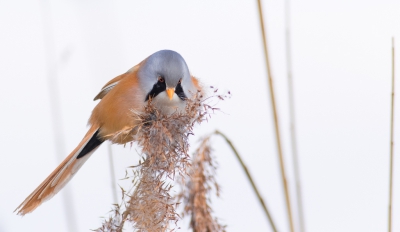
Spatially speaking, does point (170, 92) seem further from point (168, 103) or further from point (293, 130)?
point (293, 130)

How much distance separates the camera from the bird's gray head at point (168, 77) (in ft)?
7.90

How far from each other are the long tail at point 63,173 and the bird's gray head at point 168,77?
42 cm

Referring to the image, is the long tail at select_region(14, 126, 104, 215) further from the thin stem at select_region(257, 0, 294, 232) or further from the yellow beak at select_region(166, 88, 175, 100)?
the thin stem at select_region(257, 0, 294, 232)

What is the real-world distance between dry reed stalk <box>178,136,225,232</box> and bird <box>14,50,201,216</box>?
10.5 inches

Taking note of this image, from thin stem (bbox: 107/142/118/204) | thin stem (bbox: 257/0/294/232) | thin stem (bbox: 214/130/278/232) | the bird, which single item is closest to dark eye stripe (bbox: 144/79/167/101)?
the bird

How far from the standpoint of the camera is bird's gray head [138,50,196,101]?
2.41 meters

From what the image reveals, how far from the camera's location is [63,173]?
251 cm

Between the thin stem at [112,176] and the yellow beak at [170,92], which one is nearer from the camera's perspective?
the thin stem at [112,176]

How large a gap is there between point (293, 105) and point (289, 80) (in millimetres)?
89

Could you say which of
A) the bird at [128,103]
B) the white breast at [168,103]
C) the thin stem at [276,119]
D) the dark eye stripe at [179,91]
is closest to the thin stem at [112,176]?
the bird at [128,103]

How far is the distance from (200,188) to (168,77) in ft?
2.00

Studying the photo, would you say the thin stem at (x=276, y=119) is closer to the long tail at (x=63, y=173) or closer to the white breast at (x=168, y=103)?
the white breast at (x=168, y=103)

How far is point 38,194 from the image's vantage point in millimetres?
2326

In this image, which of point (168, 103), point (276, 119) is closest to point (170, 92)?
point (168, 103)
